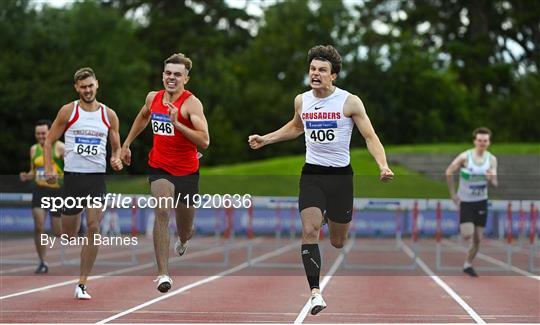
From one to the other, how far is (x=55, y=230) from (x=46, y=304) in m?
2.93

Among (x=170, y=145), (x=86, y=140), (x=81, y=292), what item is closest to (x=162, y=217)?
(x=170, y=145)

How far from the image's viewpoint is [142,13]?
69000 mm

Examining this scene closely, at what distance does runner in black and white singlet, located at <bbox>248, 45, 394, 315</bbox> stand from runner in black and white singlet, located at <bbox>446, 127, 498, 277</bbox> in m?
6.29

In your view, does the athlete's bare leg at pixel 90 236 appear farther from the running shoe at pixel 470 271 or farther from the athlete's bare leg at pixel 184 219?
the running shoe at pixel 470 271

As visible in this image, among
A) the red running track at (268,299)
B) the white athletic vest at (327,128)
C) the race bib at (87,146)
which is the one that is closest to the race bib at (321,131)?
the white athletic vest at (327,128)

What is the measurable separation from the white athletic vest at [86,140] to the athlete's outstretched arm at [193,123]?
6.57ft

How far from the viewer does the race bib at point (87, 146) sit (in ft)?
36.3

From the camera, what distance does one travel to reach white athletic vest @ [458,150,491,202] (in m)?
15.6

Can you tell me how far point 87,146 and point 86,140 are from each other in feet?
0.22

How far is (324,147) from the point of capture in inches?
358

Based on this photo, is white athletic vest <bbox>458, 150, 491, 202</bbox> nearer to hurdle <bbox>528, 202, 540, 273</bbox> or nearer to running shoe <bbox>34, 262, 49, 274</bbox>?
hurdle <bbox>528, 202, 540, 273</bbox>

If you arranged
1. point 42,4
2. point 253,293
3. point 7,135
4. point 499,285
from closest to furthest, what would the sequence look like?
point 253,293 < point 499,285 < point 7,135 < point 42,4

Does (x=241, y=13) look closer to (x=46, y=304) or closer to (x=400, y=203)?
(x=400, y=203)

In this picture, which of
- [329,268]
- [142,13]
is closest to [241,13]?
[142,13]
